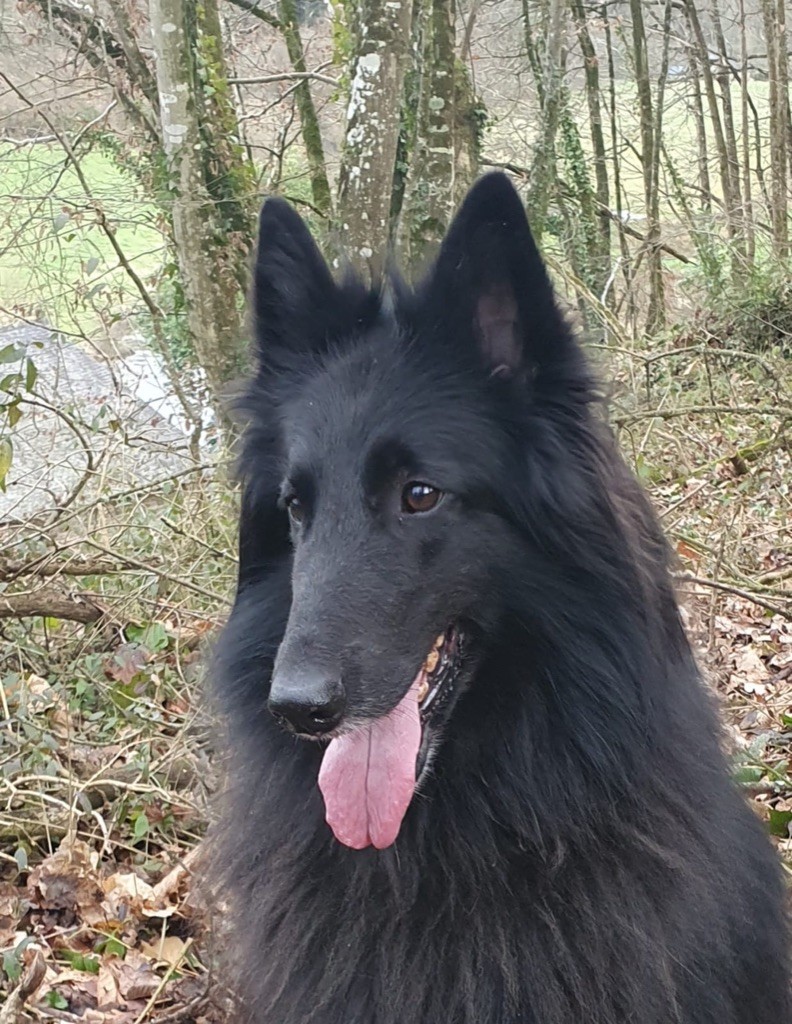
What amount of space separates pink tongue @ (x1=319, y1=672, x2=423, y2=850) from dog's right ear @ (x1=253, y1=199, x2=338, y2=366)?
3.43 feet

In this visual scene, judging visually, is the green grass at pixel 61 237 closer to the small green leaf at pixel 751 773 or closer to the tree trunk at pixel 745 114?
the small green leaf at pixel 751 773

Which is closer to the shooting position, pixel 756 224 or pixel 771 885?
pixel 771 885

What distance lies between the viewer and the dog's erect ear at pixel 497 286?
2.25 m

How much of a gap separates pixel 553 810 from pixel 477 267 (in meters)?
1.31

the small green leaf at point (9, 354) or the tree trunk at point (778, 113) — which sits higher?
the tree trunk at point (778, 113)

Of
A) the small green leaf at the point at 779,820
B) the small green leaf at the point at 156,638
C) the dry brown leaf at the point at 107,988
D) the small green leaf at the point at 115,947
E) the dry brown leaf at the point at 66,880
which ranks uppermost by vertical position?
the small green leaf at the point at 156,638

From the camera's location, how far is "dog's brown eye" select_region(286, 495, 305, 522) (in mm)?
2477

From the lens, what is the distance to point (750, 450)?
622 cm

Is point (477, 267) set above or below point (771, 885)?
above

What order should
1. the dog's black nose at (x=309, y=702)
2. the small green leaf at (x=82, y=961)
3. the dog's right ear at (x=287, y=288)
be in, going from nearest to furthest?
the dog's black nose at (x=309, y=702)
the dog's right ear at (x=287, y=288)
the small green leaf at (x=82, y=961)

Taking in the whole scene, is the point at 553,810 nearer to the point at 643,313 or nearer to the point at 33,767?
the point at 33,767

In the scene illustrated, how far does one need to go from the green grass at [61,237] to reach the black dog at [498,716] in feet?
15.1

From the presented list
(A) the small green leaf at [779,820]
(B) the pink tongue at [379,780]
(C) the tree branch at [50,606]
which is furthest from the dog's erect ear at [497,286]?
(C) the tree branch at [50,606]

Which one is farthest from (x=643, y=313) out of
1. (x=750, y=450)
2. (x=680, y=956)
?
(x=680, y=956)
